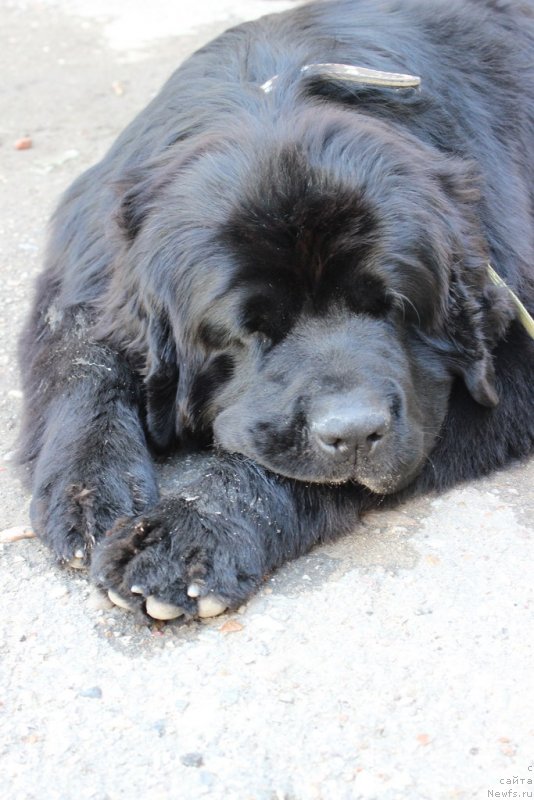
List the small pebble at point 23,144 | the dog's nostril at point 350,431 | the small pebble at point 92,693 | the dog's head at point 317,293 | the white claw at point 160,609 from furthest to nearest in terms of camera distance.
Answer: the small pebble at point 23,144, the dog's head at point 317,293, the dog's nostril at point 350,431, the white claw at point 160,609, the small pebble at point 92,693

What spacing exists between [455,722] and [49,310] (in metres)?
2.04

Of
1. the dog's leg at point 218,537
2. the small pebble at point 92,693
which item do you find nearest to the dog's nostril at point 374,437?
the dog's leg at point 218,537

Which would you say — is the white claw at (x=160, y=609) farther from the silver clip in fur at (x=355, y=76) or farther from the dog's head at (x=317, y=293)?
the silver clip in fur at (x=355, y=76)

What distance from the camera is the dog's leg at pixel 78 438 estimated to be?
287 centimetres

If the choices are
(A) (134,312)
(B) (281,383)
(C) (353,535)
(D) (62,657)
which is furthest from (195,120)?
(D) (62,657)

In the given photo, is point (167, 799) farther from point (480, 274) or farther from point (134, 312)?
point (480, 274)

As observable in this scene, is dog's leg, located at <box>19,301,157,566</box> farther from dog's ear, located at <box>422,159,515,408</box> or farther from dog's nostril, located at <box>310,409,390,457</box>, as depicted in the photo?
dog's ear, located at <box>422,159,515,408</box>

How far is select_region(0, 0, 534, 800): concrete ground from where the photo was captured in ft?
7.12

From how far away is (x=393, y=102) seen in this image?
3330 millimetres

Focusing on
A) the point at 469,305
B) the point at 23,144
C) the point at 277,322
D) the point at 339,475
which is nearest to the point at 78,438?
the point at 277,322

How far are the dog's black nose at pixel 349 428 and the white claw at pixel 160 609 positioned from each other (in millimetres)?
558

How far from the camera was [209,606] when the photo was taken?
259cm

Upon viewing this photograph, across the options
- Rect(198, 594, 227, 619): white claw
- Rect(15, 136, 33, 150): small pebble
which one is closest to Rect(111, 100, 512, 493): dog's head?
Rect(198, 594, 227, 619): white claw

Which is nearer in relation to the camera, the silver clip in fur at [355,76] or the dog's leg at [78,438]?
the dog's leg at [78,438]
